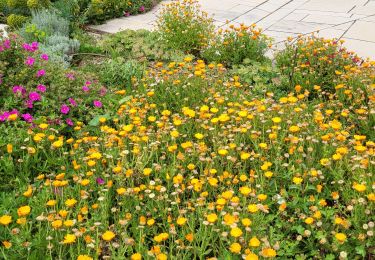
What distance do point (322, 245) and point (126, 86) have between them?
2.95 metres

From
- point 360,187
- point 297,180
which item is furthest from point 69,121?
point 360,187

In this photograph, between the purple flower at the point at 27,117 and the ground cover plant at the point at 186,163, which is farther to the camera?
the purple flower at the point at 27,117

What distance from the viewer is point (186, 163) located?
3.39 metres

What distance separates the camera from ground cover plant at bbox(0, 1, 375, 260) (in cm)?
270

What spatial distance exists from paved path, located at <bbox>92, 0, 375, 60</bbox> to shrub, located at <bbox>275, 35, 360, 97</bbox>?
116 cm

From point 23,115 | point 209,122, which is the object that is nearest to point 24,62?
point 23,115

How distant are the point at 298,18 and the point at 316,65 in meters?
3.05

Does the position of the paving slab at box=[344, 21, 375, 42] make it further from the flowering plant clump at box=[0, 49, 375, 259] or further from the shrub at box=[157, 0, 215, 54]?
the flowering plant clump at box=[0, 49, 375, 259]

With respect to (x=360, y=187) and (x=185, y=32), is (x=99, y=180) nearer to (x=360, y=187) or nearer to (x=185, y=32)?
(x=360, y=187)

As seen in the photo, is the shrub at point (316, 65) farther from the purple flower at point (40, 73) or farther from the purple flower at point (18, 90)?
the purple flower at point (18, 90)

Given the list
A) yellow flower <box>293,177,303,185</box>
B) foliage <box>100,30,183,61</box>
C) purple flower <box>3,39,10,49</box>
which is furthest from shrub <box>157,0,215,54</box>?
yellow flower <box>293,177,303,185</box>

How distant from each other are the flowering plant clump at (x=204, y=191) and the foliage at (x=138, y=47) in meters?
1.83

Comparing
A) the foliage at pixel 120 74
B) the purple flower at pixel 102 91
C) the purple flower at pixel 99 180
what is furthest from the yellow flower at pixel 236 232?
the foliage at pixel 120 74

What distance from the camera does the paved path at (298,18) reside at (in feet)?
22.7
